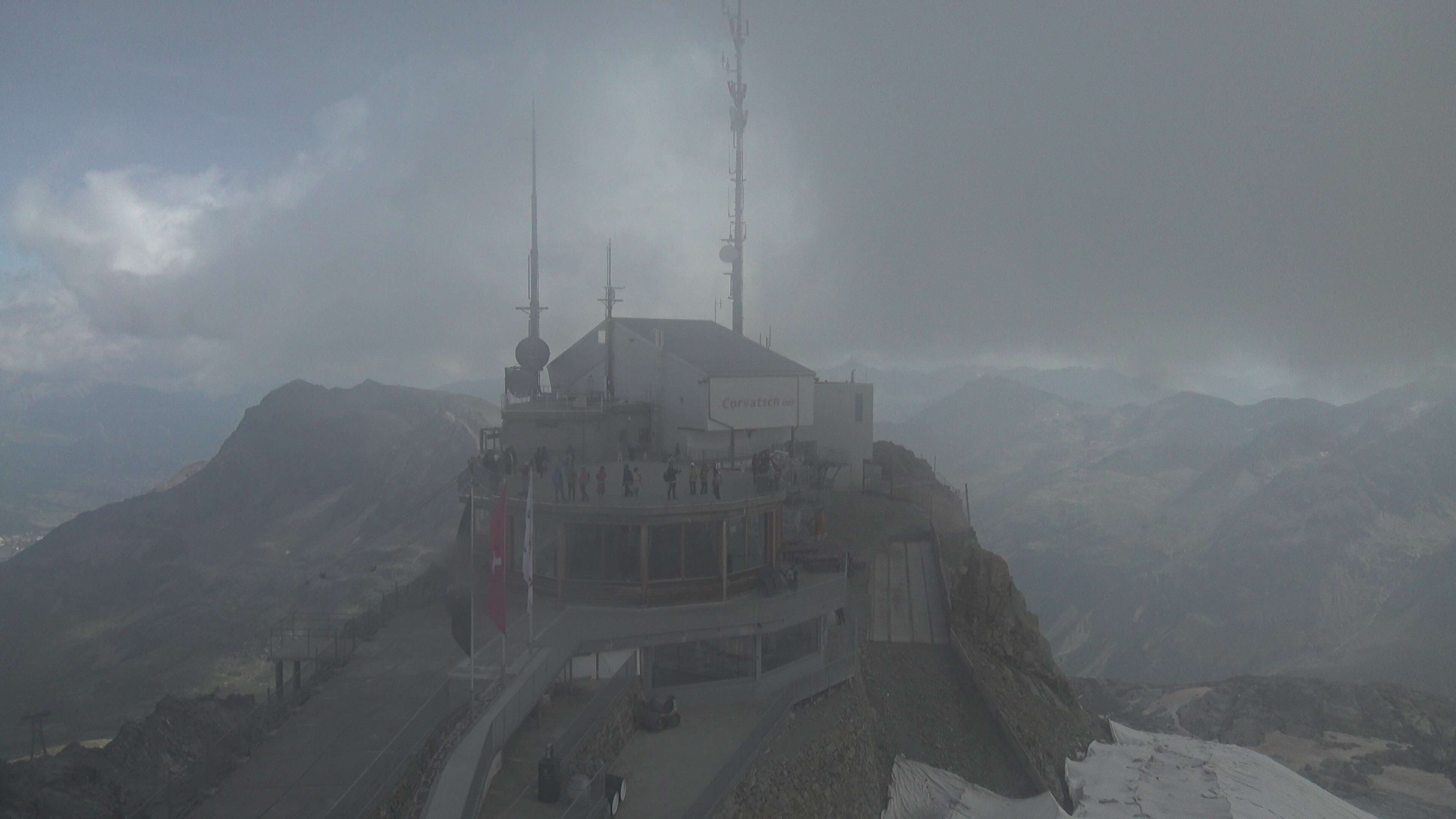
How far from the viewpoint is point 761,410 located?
38625 mm

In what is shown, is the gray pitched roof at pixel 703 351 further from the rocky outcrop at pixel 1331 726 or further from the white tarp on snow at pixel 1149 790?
the rocky outcrop at pixel 1331 726

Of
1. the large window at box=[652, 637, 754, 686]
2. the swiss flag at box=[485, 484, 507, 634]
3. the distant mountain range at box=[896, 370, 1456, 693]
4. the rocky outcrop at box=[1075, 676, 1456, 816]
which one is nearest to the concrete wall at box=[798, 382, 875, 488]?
the rocky outcrop at box=[1075, 676, 1456, 816]

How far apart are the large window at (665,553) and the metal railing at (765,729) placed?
4269 millimetres

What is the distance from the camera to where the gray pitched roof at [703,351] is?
A: 37.9 m

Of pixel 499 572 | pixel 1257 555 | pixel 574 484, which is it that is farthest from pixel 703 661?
pixel 1257 555

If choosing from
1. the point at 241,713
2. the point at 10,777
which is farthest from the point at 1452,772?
the point at 10,777

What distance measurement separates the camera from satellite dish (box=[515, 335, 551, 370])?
4597 centimetres

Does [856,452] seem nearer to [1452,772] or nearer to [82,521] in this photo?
[1452,772]

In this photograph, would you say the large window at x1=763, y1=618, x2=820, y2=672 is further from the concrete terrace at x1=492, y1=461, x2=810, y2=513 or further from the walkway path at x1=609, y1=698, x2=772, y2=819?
the concrete terrace at x1=492, y1=461, x2=810, y2=513

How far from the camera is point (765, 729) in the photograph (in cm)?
2009

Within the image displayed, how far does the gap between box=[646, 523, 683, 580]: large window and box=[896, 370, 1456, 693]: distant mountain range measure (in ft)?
267

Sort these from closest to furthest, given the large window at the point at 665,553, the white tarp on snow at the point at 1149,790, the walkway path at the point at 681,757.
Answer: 1. the walkway path at the point at 681,757
2. the large window at the point at 665,553
3. the white tarp on snow at the point at 1149,790

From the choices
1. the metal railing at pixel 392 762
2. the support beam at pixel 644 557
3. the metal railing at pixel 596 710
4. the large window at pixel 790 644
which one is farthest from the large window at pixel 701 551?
the metal railing at pixel 392 762

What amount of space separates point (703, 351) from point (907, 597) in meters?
14.1
